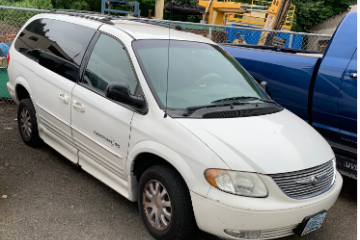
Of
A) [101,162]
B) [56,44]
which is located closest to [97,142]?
[101,162]

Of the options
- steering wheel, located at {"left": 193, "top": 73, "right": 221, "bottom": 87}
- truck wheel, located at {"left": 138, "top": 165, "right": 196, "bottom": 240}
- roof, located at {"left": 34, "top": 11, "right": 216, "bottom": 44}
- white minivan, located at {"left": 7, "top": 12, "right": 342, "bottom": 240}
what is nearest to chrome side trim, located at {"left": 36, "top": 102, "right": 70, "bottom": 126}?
white minivan, located at {"left": 7, "top": 12, "right": 342, "bottom": 240}

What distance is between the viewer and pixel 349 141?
4.47m

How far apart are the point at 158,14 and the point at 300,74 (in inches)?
374

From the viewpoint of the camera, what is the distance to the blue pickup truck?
4367 millimetres

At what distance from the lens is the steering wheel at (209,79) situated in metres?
3.63

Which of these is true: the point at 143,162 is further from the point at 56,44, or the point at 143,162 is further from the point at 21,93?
the point at 21,93

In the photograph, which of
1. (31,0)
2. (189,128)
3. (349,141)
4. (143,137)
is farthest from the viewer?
(31,0)

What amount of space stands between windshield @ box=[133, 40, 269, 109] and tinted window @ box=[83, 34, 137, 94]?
17 centimetres

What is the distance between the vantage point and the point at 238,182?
277 cm

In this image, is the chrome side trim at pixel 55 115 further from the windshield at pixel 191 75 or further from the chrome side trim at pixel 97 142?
the windshield at pixel 191 75

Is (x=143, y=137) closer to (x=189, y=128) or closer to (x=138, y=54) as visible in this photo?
(x=189, y=128)

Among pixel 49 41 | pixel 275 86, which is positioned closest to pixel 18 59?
pixel 49 41

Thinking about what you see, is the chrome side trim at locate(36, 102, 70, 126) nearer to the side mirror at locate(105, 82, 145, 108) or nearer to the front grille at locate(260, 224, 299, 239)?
the side mirror at locate(105, 82, 145, 108)

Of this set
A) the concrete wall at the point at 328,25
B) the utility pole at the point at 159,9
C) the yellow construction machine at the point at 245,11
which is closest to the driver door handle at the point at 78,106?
the yellow construction machine at the point at 245,11
